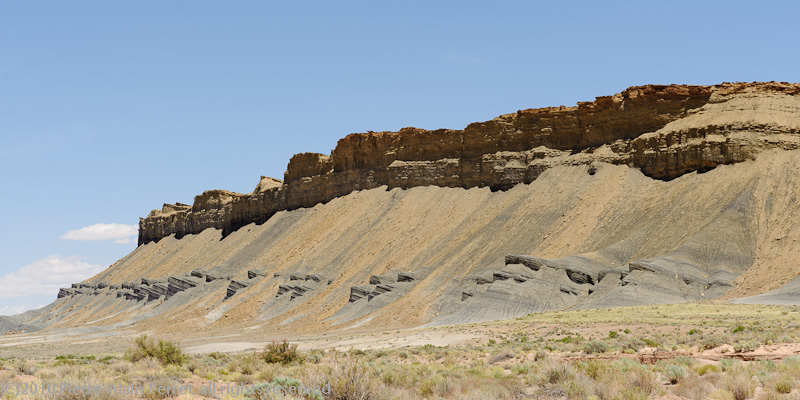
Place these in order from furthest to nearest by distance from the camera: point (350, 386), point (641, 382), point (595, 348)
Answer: point (595, 348), point (641, 382), point (350, 386)

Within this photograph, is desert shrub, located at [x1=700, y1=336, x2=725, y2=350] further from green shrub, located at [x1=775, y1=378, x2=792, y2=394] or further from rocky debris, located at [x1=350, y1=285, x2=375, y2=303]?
rocky debris, located at [x1=350, y1=285, x2=375, y2=303]

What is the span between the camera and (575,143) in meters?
70.1

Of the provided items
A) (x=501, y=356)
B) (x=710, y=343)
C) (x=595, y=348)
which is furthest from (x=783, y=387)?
(x=595, y=348)

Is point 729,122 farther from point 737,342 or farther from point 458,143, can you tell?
point 737,342

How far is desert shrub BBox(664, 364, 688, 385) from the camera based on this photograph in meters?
14.3

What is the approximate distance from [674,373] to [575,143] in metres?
57.4

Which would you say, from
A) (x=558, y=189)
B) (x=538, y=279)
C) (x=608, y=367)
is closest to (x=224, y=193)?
(x=558, y=189)

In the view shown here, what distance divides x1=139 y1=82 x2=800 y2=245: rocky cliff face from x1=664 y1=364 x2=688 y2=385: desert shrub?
155 feet

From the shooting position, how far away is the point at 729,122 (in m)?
59.5

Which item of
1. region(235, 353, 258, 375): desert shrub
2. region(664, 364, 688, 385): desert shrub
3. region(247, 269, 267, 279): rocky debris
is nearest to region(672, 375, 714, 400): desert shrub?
region(664, 364, 688, 385): desert shrub

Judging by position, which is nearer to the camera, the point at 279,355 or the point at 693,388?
the point at 693,388

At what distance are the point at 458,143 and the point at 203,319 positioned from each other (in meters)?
31.9

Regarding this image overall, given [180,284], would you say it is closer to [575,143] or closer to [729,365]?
[575,143]

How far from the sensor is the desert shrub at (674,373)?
564 inches
